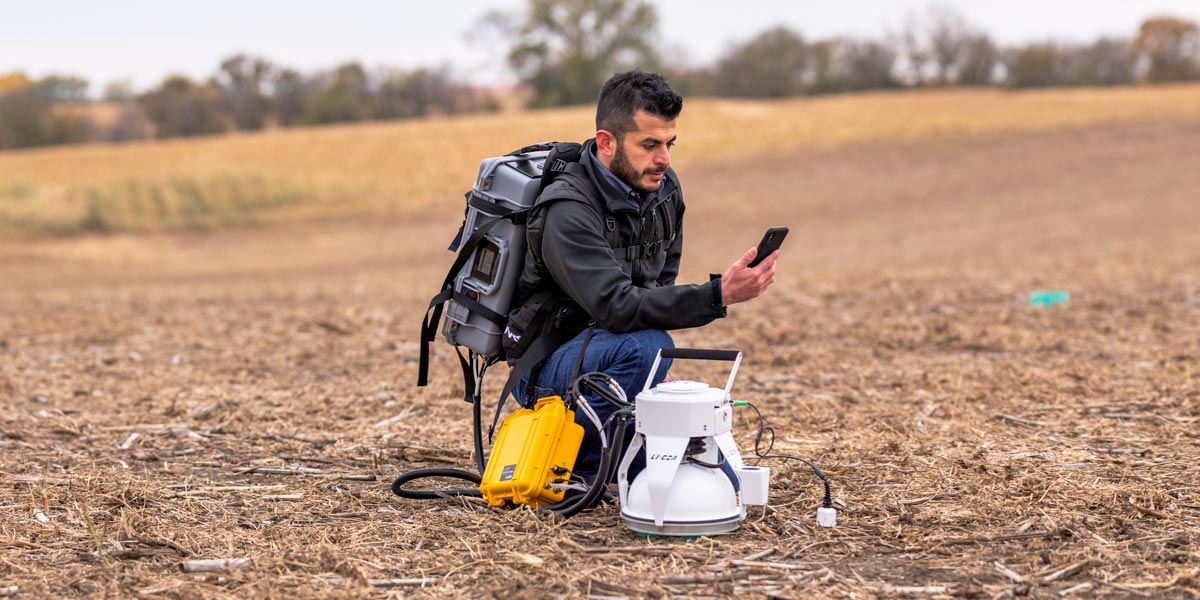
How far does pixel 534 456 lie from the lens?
4316mm

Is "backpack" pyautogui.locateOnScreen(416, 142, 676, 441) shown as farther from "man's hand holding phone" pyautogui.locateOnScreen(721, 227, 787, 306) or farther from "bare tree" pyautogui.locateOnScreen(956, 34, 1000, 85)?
"bare tree" pyautogui.locateOnScreen(956, 34, 1000, 85)

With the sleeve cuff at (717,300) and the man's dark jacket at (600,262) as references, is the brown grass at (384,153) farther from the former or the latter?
the sleeve cuff at (717,300)

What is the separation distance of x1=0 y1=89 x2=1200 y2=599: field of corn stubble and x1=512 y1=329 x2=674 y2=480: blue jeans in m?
0.30

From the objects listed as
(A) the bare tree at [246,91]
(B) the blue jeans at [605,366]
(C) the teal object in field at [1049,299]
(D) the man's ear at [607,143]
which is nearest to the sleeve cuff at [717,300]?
(B) the blue jeans at [605,366]

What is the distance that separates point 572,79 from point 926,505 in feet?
190

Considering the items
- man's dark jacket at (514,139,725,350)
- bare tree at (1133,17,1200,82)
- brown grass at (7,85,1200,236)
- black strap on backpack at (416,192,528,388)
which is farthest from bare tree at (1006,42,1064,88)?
black strap on backpack at (416,192,528,388)

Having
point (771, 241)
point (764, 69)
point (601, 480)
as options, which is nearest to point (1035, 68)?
point (764, 69)

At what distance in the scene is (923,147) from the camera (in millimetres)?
36000

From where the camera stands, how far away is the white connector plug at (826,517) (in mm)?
4246

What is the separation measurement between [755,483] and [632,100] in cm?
149

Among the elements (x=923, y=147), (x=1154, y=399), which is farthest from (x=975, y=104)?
(x=1154, y=399)

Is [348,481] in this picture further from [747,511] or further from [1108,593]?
[1108,593]

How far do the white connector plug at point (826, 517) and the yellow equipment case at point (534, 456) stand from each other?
3.05ft

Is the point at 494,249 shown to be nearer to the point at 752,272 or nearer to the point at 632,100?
the point at 632,100
